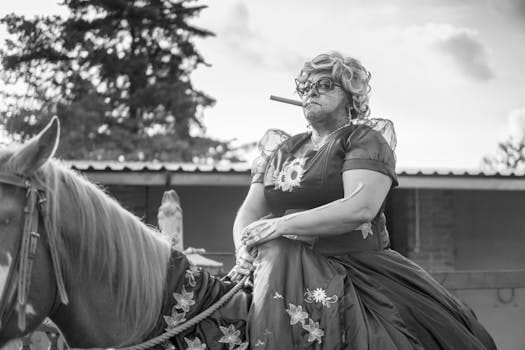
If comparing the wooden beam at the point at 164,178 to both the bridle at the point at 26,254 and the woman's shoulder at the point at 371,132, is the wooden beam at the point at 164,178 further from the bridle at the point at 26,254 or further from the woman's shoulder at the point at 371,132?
the bridle at the point at 26,254

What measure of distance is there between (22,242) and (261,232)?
2.64 ft

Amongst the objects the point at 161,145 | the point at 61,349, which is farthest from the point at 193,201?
the point at 161,145

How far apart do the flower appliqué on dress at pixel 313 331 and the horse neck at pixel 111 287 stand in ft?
1.50

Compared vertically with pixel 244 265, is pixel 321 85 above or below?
above

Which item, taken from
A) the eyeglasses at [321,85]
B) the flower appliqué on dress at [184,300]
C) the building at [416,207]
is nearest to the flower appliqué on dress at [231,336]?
the flower appliqué on dress at [184,300]

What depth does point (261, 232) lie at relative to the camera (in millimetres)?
2439

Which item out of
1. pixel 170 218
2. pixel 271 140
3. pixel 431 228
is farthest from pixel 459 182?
pixel 271 140

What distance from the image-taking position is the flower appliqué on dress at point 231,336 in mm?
2244

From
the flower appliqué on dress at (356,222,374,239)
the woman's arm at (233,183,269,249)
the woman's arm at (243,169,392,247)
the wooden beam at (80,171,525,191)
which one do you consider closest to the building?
the wooden beam at (80,171,525,191)

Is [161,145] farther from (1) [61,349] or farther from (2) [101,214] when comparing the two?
Result: (2) [101,214]

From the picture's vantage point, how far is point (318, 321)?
229cm

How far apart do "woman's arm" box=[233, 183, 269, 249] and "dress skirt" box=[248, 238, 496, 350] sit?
225 millimetres

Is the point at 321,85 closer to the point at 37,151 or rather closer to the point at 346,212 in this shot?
the point at 346,212

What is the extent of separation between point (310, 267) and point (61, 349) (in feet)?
8.69
